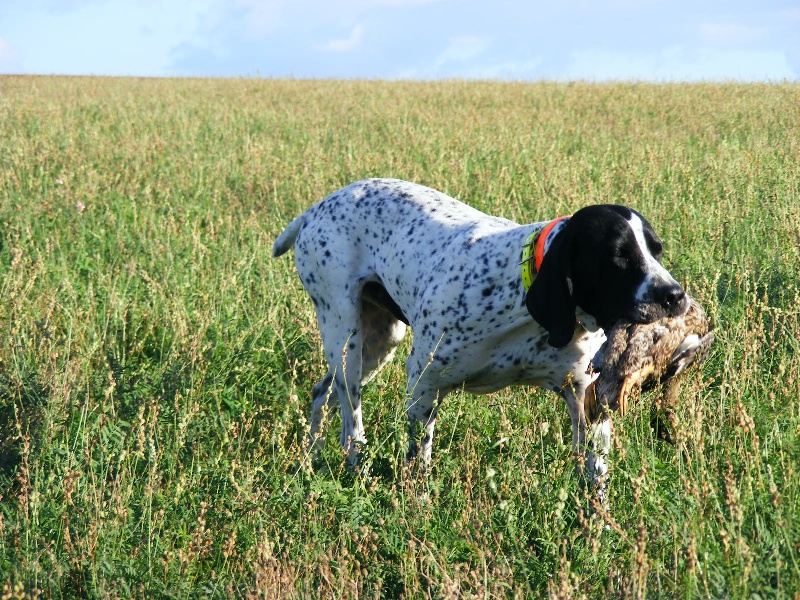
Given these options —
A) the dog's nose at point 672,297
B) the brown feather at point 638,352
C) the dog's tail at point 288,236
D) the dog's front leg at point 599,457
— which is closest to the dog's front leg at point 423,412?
the dog's front leg at point 599,457

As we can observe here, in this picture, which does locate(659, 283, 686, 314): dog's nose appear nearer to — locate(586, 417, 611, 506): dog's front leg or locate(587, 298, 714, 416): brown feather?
locate(587, 298, 714, 416): brown feather

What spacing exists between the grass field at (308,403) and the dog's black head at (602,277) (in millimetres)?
404

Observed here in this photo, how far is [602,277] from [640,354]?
0.31 metres

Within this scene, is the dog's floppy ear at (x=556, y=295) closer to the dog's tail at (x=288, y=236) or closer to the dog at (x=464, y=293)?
the dog at (x=464, y=293)

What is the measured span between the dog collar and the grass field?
2.10 feet

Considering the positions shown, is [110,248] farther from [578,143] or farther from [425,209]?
[578,143]

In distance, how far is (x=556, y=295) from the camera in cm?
309

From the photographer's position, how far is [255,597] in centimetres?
241

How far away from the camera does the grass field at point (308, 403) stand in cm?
264

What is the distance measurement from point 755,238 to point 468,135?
17.3 ft

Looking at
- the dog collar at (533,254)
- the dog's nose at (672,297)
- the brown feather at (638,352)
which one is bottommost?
the brown feather at (638,352)

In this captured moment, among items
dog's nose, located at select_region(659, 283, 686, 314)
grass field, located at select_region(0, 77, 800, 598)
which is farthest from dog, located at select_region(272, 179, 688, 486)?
grass field, located at select_region(0, 77, 800, 598)

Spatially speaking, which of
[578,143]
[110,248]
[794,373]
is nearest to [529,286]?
[794,373]

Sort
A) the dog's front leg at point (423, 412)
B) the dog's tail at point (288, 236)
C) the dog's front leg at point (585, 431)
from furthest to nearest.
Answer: the dog's tail at point (288, 236)
the dog's front leg at point (423, 412)
the dog's front leg at point (585, 431)
